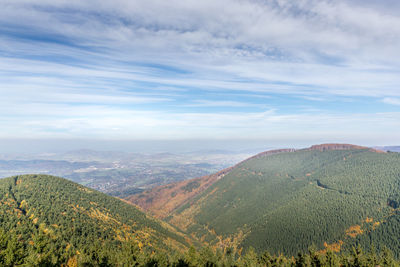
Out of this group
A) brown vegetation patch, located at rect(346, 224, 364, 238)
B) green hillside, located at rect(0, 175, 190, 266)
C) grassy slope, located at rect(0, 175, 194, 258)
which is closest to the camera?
green hillside, located at rect(0, 175, 190, 266)

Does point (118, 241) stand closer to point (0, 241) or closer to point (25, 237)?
point (25, 237)

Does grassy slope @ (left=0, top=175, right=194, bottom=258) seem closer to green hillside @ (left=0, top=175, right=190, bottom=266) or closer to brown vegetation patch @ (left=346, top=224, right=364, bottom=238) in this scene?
green hillside @ (left=0, top=175, right=190, bottom=266)

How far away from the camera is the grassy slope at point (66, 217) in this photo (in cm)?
8844

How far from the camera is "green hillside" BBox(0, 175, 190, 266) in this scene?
186ft

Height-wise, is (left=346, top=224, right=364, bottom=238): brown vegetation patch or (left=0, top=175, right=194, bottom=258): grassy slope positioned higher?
(left=0, top=175, right=194, bottom=258): grassy slope

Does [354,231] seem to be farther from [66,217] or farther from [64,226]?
[66,217]

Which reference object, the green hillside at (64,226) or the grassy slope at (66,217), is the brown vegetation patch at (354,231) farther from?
the green hillside at (64,226)

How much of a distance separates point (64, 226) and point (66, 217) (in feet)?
40.8

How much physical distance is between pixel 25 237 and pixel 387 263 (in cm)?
13299

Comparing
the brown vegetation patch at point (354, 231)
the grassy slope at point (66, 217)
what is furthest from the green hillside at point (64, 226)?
the brown vegetation patch at point (354, 231)

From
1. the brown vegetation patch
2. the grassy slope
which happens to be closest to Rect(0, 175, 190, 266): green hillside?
the grassy slope

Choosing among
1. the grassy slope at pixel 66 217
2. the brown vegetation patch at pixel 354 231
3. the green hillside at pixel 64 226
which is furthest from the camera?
the brown vegetation patch at pixel 354 231

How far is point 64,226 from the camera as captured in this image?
102 m

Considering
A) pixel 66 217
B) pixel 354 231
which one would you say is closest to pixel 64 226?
pixel 66 217
